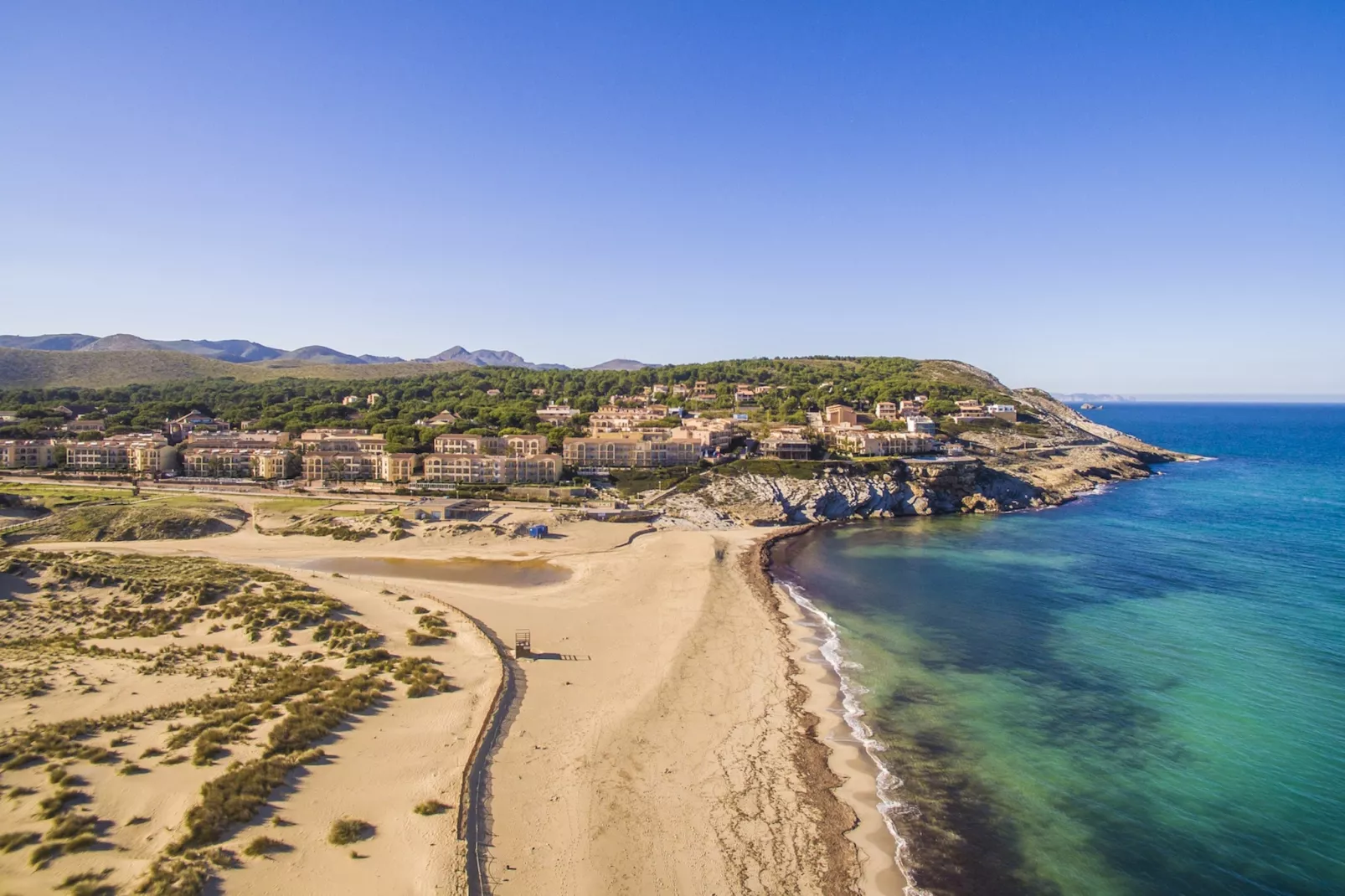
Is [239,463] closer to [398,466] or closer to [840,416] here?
[398,466]

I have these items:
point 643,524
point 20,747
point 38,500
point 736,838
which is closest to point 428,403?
point 38,500

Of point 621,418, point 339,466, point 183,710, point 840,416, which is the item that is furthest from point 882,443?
point 183,710

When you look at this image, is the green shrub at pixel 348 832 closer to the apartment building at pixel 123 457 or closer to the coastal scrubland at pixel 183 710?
the coastal scrubland at pixel 183 710

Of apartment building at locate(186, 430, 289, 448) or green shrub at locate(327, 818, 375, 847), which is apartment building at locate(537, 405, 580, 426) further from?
green shrub at locate(327, 818, 375, 847)

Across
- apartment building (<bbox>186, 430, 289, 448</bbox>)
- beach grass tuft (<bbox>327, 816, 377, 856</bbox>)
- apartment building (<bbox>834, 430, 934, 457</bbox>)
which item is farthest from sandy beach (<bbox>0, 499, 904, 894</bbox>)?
apartment building (<bbox>186, 430, 289, 448</bbox>)

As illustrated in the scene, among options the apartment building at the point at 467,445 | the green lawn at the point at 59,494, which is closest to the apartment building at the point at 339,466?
the apartment building at the point at 467,445

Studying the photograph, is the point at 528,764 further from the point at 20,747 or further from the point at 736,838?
the point at 20,747
